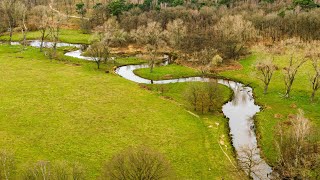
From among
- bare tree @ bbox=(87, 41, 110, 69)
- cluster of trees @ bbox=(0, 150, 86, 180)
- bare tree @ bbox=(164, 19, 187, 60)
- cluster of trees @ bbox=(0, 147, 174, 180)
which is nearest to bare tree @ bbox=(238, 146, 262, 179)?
cluster of trees @ bbox=(0, 147, 174, 180)

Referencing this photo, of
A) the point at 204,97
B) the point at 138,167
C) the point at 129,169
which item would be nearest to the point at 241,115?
the point at 204,97

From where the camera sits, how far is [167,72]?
95.4 m

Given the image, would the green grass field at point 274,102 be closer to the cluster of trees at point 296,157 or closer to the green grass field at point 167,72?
the cluster of trees at point 296,157

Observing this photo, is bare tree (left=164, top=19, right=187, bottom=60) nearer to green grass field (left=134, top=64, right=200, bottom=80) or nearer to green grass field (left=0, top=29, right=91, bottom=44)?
green grass field (left=134, top=64, right=200, bottom=80)

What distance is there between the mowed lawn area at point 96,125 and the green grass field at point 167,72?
339 inches

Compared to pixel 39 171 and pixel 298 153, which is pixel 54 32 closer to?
pixel 39 171

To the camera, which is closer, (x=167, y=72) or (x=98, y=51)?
(x=167, y=72)

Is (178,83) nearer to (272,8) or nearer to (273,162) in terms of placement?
(273,162)

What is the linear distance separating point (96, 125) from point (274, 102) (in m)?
37.5

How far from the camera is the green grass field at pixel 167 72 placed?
92438mm

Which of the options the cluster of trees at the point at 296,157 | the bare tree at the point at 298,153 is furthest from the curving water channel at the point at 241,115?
the bare tree at the point at 298,153

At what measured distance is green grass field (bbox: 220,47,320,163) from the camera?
5969cm

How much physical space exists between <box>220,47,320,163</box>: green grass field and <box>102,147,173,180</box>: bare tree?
21939mm

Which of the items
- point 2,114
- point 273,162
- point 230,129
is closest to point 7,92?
point 2,114
